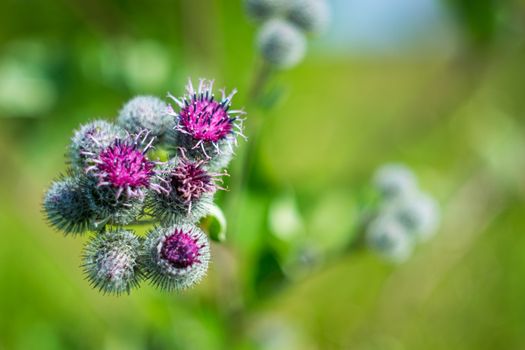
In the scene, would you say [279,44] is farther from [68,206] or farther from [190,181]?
[68,206]

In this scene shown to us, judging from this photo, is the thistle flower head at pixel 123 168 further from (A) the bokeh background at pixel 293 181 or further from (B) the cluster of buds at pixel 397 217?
(B) the cluster of buds at pixel 397 217

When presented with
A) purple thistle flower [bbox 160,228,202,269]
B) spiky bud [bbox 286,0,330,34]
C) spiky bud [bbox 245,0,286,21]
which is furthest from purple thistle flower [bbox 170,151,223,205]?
spiky bud [bbox 286,0,330,34]

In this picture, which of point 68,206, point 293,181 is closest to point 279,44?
point 68,206

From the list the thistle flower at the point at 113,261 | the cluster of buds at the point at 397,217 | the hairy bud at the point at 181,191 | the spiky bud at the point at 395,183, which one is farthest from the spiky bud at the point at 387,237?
the thistle flower at the point at 113,261

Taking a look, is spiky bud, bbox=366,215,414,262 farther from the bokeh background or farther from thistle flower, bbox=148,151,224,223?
thistle flower, bbox=148,151,224,223

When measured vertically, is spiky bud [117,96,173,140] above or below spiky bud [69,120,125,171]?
above

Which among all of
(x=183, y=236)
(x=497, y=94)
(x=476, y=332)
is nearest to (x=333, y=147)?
(x=497, y=94)
